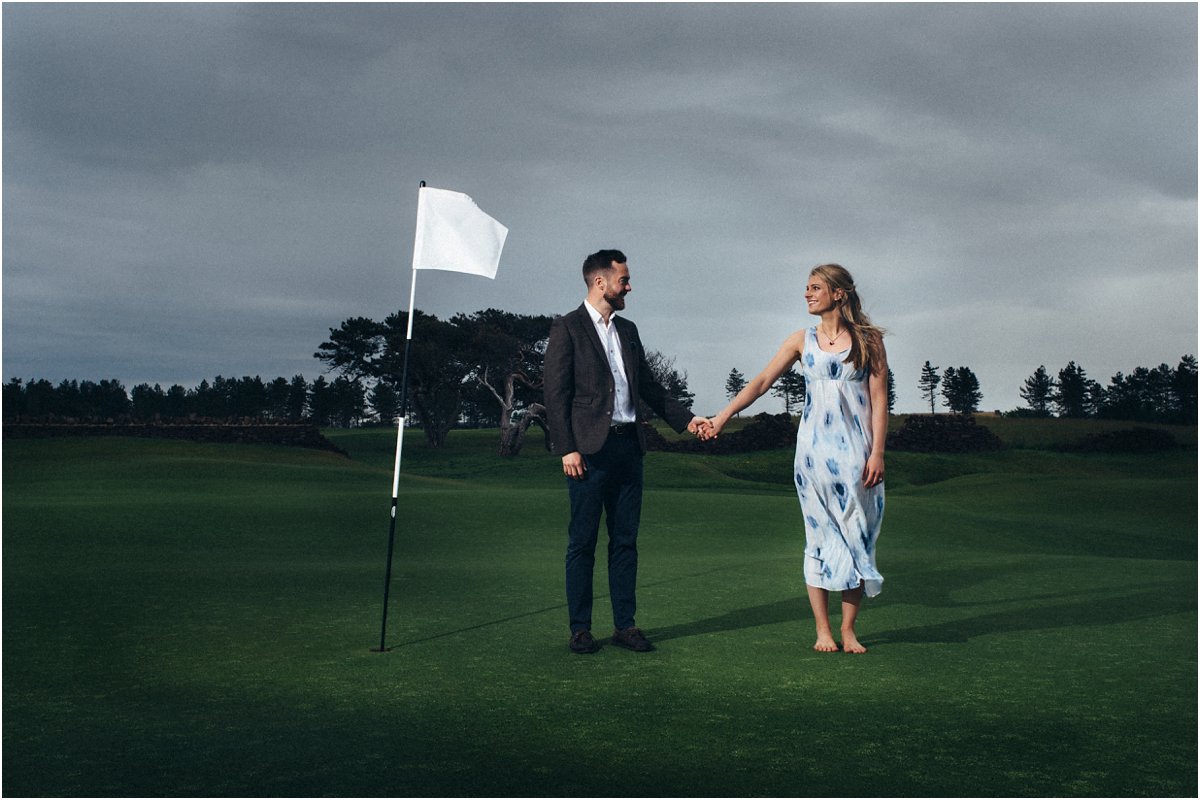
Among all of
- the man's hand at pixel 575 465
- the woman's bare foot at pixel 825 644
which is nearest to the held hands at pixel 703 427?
the man's hand at pixel 575 465

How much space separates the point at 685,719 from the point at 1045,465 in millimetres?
45930

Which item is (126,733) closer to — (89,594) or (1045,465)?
(89,594)

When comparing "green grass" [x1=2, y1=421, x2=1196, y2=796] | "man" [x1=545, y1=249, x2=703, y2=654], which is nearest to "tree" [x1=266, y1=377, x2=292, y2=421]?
"green grass" [x1=2, y1=421, x2=1196, y2=796]

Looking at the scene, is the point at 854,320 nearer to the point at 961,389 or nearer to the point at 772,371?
the point at 772,371

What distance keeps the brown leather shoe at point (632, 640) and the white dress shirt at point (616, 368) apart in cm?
133

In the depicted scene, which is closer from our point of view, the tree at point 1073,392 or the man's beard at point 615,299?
the man's beard at point 615,299

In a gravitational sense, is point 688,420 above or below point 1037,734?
above

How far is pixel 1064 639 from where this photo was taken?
721cm

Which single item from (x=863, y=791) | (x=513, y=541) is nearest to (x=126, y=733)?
(x=863, y=791)

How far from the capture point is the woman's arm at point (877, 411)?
6.46 metres

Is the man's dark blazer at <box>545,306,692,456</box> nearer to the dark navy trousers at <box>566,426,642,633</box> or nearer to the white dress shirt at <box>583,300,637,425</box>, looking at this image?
the white dress shirt at <box>583,300,637,425</box>

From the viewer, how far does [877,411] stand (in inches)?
257

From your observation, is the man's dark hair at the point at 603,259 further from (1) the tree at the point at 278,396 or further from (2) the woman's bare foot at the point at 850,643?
(1) the tree at the point at 278,396

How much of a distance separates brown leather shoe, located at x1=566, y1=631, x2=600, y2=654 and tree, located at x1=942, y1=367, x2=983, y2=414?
65404mm
